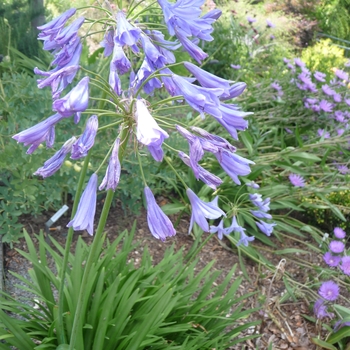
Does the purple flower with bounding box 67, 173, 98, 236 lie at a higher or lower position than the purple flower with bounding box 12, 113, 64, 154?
lower

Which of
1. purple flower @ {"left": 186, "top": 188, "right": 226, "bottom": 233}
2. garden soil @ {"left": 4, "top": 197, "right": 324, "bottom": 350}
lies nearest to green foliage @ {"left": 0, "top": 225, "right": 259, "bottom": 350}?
garden soil @ {"left": 4, "top": 197, "right": 324, "bottom": 350}

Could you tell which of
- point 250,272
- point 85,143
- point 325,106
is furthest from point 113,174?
point 325,106

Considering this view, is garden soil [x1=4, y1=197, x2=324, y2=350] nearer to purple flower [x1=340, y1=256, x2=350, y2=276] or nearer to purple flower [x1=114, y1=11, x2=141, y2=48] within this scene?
purple flower [x1=340, y1=256, x2=350, y2=276]

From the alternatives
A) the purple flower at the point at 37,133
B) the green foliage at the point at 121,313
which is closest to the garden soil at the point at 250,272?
the green foliage at the point at 121,313

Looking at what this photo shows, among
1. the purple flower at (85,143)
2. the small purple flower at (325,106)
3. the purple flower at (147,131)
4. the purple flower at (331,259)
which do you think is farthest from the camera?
the small purple flower at (325,106)

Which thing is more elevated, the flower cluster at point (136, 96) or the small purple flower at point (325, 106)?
the flower cluster at point (136, 96)

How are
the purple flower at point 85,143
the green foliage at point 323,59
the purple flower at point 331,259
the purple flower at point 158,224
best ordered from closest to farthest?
the purple flower at point 85,143 < the purple flower at point 158,224 < the purple flower at point 331,259 < the green foliage at point 323,59

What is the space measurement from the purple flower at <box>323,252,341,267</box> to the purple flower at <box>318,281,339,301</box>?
5.5 inches

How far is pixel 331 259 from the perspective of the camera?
110 inches

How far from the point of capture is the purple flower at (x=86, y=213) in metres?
1.17

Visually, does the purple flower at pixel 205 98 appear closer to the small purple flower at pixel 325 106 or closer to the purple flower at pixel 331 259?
the purple flower at pixel 331 259

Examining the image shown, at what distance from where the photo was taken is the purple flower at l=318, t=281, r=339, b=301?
271 cm

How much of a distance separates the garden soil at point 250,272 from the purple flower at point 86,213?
1488 mm

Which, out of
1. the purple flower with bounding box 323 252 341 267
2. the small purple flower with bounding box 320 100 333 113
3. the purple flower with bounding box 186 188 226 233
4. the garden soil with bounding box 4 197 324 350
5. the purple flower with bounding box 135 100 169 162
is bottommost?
the garden soil with bounding box 4 197 324 350
